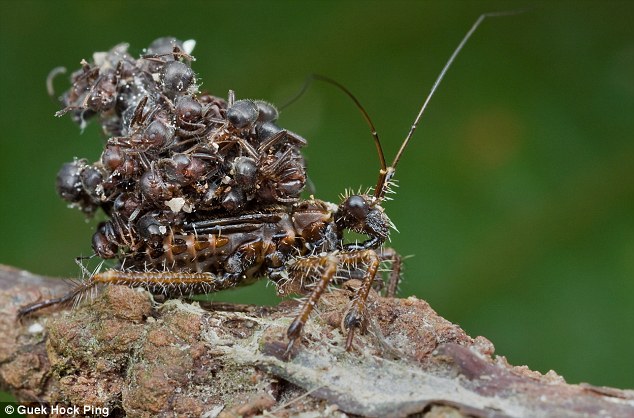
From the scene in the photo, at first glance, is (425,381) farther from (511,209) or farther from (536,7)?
(536,7)

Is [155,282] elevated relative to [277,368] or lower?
elevated

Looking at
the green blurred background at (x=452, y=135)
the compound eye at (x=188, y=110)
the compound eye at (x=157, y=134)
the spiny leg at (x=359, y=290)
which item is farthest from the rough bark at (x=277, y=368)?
the green blurred background at (x=452, y=135)

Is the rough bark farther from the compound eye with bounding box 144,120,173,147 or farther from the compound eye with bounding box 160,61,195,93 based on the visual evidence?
the compound eye with bounding box 160,61,195,93

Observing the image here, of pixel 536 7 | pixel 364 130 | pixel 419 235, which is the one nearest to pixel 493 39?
pixel 536 7

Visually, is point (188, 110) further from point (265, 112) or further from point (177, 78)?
point (265, 112)

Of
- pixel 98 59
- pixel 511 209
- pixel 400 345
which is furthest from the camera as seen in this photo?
pixel 511 209

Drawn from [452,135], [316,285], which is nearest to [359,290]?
[316,285]
